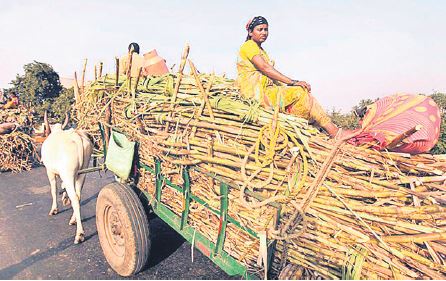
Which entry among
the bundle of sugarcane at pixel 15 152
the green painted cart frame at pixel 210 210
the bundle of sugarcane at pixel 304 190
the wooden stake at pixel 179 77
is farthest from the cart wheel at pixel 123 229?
the bundle of sugarcane at pixel 15 152

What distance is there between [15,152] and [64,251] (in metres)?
5.43

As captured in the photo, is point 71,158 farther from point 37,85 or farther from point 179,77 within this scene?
point 37,85

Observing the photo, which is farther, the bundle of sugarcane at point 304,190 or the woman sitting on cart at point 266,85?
the woman sitting on cart at point 266,85

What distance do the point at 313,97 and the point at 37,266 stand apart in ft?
11.7

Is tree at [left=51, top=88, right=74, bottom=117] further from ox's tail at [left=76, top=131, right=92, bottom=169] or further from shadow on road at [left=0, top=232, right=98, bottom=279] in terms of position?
shadow on road at [left=0, top=232, right=98, bottom=279]

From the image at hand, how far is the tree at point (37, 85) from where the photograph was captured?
1595cm

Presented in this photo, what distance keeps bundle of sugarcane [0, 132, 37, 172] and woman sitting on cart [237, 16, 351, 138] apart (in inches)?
276

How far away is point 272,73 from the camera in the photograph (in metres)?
3.06

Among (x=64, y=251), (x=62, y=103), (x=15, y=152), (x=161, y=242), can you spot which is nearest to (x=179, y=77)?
(x=161, y=242)

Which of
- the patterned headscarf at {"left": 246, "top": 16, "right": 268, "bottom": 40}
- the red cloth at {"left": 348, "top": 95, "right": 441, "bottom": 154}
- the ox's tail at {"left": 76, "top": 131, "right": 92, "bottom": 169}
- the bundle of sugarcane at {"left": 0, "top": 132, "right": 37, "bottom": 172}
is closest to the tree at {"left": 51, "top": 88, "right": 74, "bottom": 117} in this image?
the bundle of sugarcane at {"left": 0, "top": 132, "right": 37, "bottom": 172}

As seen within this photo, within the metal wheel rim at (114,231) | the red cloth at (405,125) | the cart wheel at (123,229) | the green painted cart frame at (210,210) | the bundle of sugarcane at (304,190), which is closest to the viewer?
the bundle of sugarcane at (304,190)

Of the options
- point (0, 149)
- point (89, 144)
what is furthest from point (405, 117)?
point (0, 149)

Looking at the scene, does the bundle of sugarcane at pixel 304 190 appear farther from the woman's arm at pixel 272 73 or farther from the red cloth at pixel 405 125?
the woman's arm at pixel 272 73

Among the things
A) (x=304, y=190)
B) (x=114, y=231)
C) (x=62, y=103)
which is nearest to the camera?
(x=304, y=190)
